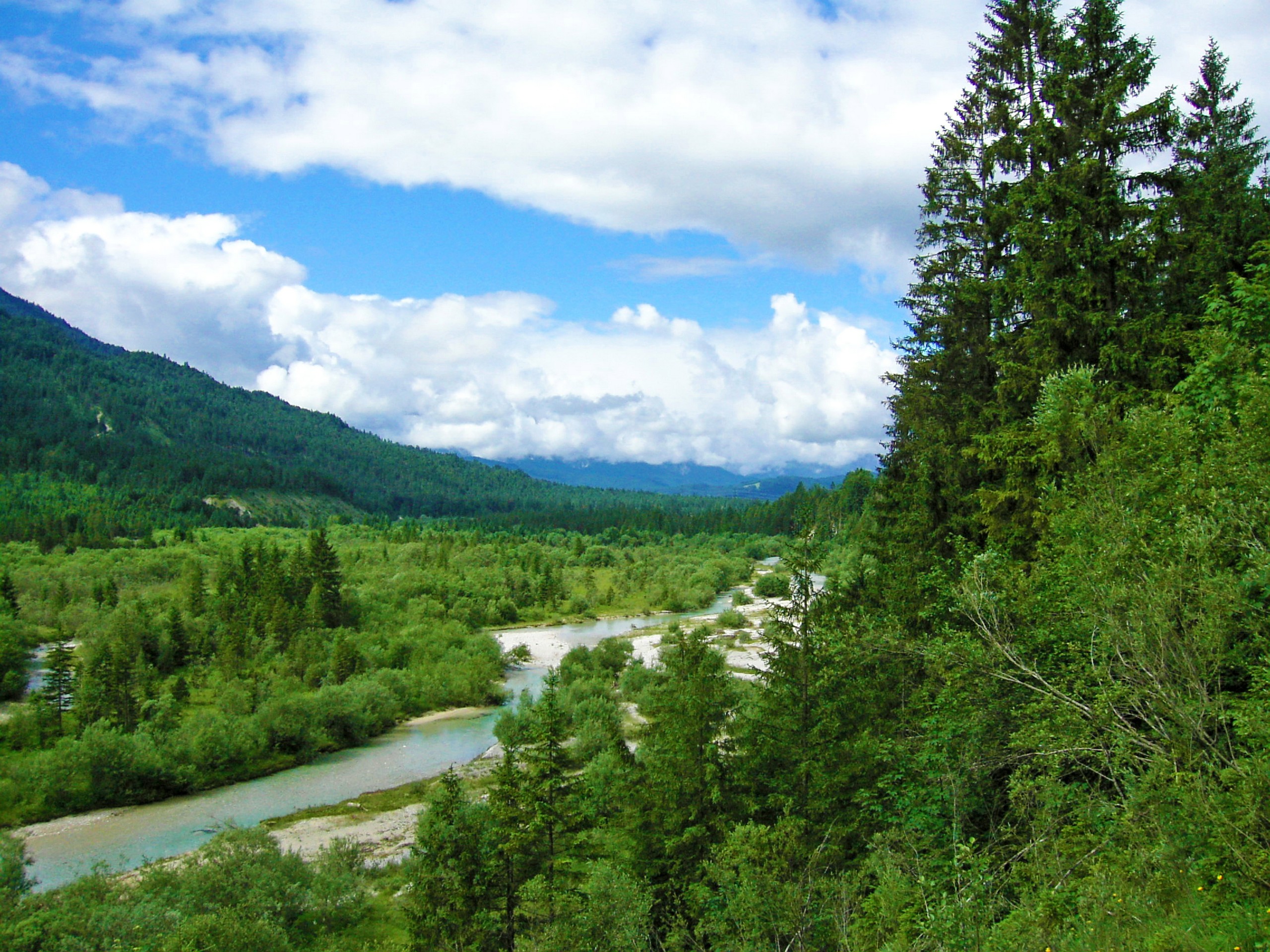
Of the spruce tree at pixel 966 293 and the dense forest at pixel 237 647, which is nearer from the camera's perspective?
the spruce tree at pixel 966 293

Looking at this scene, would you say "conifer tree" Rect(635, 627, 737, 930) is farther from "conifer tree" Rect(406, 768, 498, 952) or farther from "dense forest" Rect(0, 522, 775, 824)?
"dense forest" Rect(0, 522, 775, 824)

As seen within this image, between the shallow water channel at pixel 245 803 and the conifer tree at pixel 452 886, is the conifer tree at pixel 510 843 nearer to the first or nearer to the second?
the conifer tree at pixel 452 886

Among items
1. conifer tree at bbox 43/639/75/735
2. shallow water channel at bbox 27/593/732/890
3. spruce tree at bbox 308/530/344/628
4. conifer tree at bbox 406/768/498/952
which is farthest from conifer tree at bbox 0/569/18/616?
conifer tree at bbox 406/768/498/952

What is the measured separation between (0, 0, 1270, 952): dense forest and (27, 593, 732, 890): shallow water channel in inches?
333

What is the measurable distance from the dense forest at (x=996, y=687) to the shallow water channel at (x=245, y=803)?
8464mm

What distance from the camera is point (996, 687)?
32.0ft

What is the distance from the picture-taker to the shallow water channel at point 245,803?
27.6 meters

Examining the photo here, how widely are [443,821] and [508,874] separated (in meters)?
2.22

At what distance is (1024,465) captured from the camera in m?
15.3

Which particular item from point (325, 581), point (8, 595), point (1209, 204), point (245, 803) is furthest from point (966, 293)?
point (8, 595)

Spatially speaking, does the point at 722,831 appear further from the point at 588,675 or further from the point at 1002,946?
the point at 588,675

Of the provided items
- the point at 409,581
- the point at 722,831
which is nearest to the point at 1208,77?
the point at 722,831

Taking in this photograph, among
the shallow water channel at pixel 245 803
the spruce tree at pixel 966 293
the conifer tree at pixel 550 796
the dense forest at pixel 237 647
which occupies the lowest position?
the shallow water channel at pixel 245 803

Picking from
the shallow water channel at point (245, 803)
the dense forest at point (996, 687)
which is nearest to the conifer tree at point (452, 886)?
the dense forest at point (996, 687)
